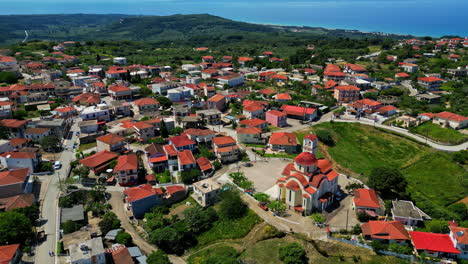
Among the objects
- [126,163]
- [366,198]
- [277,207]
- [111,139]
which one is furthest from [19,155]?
[366,198]

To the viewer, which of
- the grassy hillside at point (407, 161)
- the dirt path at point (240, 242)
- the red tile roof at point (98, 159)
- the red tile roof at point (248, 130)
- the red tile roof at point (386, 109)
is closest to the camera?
the dirt path at point (240, 242)

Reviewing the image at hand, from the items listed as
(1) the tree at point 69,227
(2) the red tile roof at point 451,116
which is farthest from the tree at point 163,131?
(2) the red tile roof at point 451,116

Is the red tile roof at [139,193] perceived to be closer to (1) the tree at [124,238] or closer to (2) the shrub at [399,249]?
(1) the tree at [124,238]

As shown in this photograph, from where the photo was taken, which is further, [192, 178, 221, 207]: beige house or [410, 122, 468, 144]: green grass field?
[410, 122, 468, 144]: green grass field

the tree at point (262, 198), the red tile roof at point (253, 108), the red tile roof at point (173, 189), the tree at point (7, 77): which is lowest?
the red tile roof at point (173, 189)

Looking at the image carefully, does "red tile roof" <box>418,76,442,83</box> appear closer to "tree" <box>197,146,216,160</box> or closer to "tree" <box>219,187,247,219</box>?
"tree" <box>197,146,216,160</box>

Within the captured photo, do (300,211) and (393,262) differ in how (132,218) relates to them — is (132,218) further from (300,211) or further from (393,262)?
(393,262)

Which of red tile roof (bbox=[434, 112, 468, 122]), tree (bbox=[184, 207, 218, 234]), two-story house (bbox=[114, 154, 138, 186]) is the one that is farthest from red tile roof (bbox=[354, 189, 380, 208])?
red tile roof (bbox=[434, 112, 468, 122])
